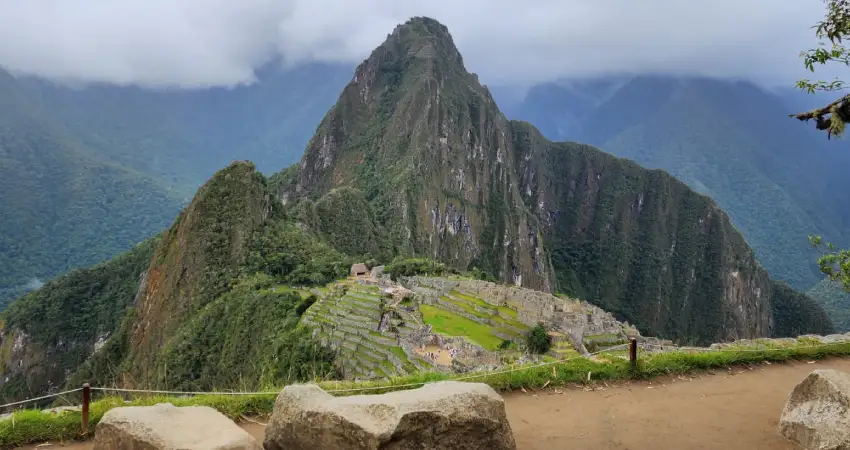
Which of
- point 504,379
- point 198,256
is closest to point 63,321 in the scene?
point 198,256

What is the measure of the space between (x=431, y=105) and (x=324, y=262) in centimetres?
5749

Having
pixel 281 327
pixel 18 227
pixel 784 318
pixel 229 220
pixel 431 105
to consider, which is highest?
pixel 431 105

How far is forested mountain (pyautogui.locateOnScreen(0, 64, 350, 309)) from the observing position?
306 feet

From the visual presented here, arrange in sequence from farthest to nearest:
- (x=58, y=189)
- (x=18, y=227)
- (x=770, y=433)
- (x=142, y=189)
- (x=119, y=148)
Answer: (x=119, y=148) → (x=142, y=189) → (x=58, y=189) → (x=18, y=227) → (x=770, y=433)

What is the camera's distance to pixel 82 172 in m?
112

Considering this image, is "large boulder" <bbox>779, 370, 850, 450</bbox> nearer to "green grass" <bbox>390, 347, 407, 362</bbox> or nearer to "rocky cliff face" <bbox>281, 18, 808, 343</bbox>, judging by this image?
"green grass" <bbox>390, 347, 407, 362</bbox>

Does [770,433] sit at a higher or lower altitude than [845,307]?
higher

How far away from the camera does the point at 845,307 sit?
354 feet

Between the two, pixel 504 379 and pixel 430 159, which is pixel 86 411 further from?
pixel 430 159

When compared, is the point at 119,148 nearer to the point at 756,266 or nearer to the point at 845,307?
the point at 756,266

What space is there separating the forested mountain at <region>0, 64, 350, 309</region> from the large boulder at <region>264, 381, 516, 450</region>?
97.2 metres

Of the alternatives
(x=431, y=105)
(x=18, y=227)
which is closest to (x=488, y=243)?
(x=431, y=105)

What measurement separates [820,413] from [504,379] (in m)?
3.72

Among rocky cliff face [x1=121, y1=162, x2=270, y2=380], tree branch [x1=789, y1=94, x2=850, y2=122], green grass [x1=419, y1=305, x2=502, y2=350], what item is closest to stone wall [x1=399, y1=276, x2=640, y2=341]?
green grass [x1=419, y1=305, x2=502, y2=350]
